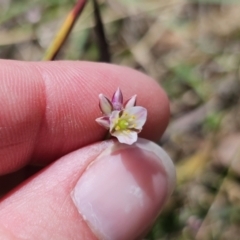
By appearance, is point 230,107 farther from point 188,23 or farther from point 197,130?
point 188,23

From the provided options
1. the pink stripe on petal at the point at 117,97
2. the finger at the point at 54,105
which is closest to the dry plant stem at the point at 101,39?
the finger at the point at 54,105

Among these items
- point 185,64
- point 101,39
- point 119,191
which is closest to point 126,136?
point 119,191

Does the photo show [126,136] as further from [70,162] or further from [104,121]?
[70,162]

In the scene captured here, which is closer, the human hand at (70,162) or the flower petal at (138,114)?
the human hand at (70,162)

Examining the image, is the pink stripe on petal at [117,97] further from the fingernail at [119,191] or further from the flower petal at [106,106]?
the fingernail at [119,191]

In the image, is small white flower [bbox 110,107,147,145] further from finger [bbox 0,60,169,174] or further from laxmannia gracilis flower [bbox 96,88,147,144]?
finger [bbox 0,60,169,174]

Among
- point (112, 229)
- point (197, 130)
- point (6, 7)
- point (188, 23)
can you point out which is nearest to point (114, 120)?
point (112, 229)

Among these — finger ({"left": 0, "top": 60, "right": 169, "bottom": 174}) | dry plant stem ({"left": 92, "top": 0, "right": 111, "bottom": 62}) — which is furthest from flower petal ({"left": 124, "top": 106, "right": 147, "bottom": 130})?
dry plant stem ({"left": 92, "top": 0, "right": 111, "bottom": 62})
